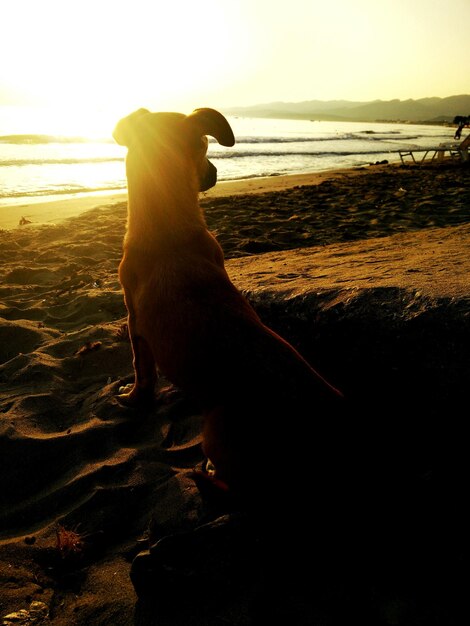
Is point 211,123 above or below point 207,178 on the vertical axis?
above

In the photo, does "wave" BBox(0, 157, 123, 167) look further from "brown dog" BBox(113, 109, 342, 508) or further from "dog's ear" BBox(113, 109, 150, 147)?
"brown dog" BBox(113, 109, 342, 508)

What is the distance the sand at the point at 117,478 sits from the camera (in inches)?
72.4

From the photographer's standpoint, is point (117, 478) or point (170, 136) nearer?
point (117, 478)

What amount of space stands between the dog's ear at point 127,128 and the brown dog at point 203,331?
0.04ft

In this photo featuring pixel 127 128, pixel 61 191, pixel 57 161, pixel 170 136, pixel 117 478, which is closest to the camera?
pixel 117 478

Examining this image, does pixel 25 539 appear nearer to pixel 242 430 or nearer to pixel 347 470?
pixel 242 430

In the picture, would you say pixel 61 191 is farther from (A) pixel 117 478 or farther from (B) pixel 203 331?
(B) pixel 203 331

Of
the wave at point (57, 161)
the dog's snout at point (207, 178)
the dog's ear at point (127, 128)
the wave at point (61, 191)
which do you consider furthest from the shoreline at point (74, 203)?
the wave at point (57, 161)

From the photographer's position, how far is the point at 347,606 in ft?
5.77

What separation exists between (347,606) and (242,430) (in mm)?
818

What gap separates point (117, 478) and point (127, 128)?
7.81 feet

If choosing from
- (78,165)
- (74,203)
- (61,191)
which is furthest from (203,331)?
(78,165)

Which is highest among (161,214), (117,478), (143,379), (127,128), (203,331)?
(127,128)

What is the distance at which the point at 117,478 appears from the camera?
2607 millimetres
